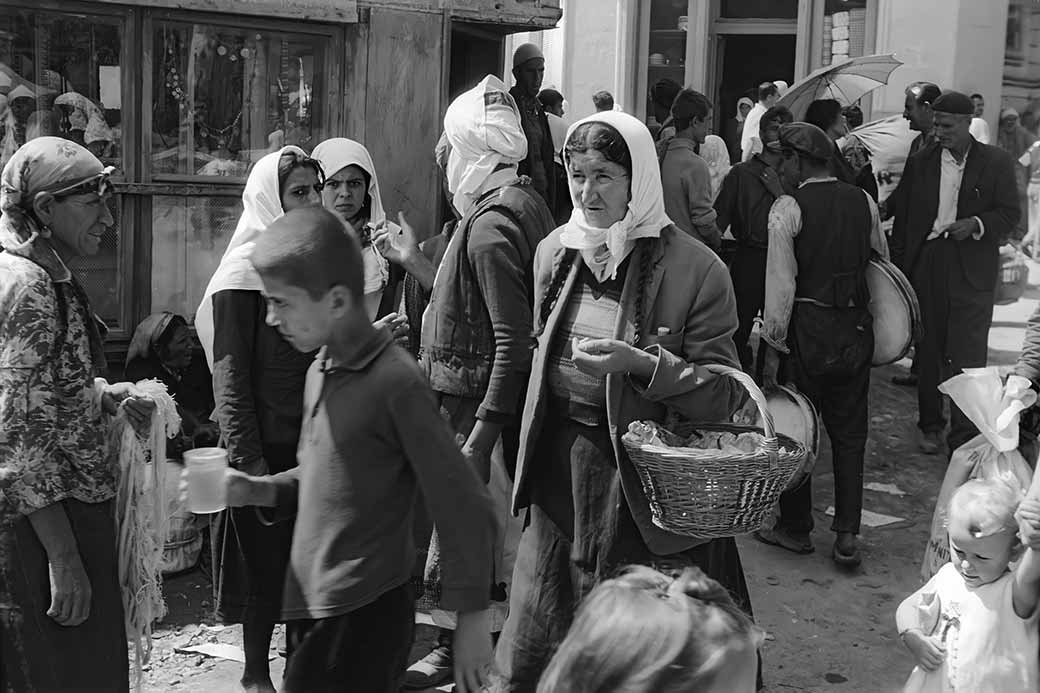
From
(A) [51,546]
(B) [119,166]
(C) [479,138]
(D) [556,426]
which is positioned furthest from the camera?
(B) [119,166]

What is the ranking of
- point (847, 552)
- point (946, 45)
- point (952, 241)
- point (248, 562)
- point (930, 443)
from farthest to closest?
point (946, 45), point (930, 443), point (952, 241), point (847, 552), point (248, 562)

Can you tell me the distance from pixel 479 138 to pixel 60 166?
1.67 metres

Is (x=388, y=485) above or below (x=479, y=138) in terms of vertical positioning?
below

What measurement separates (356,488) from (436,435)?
23 cm

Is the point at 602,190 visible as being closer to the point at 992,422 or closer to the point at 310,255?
the point at 310,255

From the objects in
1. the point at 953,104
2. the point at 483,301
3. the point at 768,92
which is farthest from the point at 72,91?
the point at 768,92

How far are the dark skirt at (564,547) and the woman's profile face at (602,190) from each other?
602 millimetres

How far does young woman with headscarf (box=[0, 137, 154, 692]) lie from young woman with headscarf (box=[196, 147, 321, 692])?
578 millimetres

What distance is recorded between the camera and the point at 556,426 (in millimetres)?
3824

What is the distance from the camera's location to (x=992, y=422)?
4.46 meters

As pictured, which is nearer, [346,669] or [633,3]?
[346,669]

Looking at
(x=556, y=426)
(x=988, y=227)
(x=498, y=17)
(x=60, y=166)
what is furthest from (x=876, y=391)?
(x=60, y=166)

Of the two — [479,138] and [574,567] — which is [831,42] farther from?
[574,567]

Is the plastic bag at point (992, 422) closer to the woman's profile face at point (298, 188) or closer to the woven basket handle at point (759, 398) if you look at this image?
the woven basket handle at point (759, 398)
